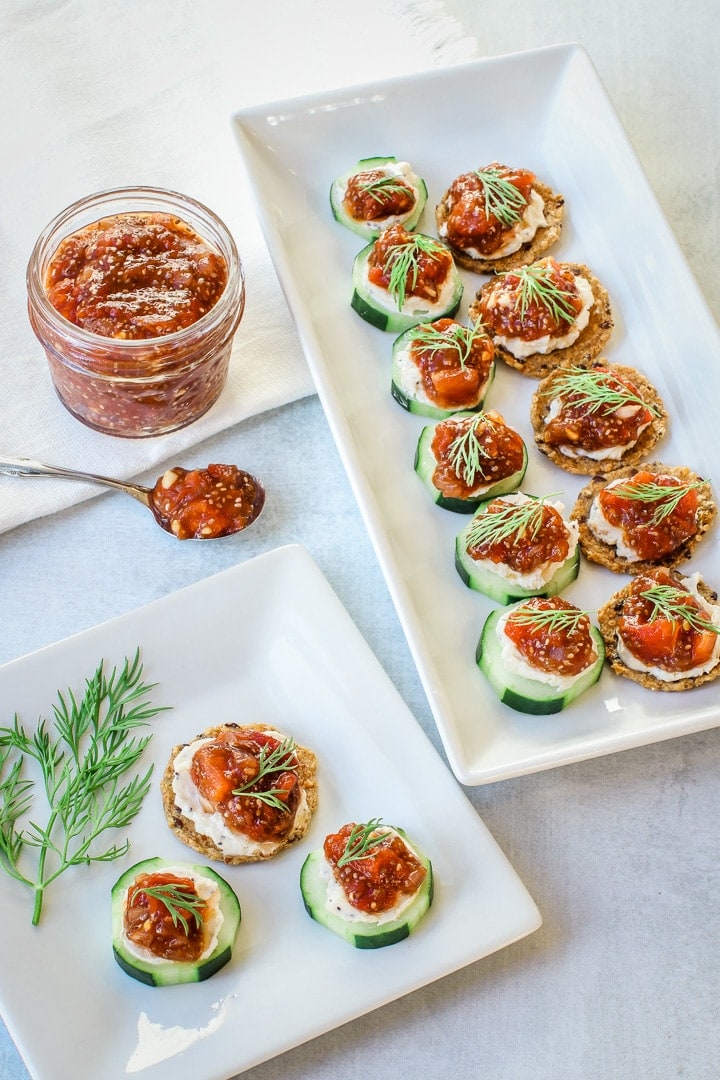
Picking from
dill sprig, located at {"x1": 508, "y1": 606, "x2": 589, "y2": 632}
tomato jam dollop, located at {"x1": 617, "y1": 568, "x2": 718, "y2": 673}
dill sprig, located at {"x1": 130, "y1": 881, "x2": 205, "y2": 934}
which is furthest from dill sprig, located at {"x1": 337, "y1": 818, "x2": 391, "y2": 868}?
tomato jam dollop, located at {"x1": 617, "y1": 568, "x2": 718, "y2": 673}

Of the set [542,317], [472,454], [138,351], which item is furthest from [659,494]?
[138,351]

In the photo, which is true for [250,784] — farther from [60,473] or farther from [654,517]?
[654,517]

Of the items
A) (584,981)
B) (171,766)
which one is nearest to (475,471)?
(171,766)

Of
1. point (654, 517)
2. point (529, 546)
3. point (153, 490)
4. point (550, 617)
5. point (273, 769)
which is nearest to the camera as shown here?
point (273, 769)

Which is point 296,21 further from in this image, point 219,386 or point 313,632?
point 313,632

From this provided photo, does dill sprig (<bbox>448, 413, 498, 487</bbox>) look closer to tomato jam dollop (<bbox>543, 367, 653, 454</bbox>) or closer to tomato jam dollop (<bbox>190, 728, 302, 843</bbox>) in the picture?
tomato jam dollop (<bbox>543, 367, 653, 454</bbox>)

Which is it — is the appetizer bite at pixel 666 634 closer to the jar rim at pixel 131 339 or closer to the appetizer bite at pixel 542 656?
the appetizer bite at pixel 542 656

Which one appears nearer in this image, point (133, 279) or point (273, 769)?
point (273, 769)
